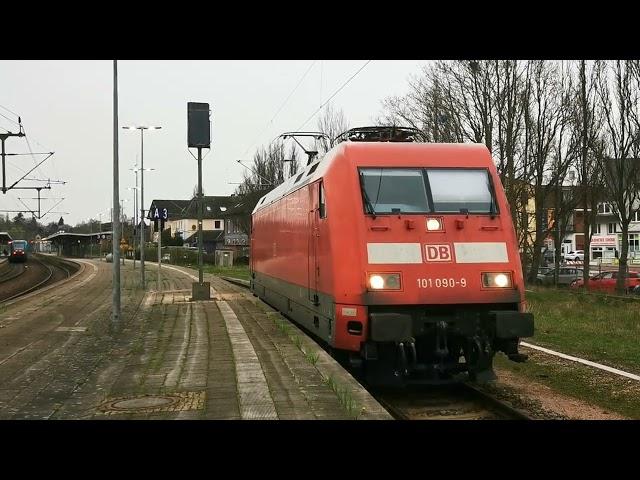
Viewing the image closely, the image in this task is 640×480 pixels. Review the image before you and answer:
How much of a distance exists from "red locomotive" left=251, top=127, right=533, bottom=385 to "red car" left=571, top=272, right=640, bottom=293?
2075 cm

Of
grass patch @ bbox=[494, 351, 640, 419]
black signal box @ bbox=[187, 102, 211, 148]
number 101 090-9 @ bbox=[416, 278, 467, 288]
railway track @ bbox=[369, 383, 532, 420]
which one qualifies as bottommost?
grass patch @ bbox=[494, 351, 640, 419]

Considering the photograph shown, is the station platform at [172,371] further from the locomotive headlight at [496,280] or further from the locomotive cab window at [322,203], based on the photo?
the locomotive headlight at [496,280]

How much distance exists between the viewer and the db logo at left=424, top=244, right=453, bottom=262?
8.91 m

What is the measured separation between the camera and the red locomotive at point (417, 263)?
868 centimetres

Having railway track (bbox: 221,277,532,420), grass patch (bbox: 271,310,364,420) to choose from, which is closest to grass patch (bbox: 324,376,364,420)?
grass patch (bbox: 271,310,364,420)

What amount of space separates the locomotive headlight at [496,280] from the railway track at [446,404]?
1.40 m

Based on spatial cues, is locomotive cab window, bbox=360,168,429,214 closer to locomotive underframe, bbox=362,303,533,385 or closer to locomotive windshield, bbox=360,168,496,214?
locomotive windshield, bbox=360,168,496,214

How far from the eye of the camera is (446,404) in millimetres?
8945

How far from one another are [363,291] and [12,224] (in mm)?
116202

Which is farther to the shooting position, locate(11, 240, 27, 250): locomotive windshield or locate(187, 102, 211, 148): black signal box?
locate(11, 240, 27, 250): locomotive windshield

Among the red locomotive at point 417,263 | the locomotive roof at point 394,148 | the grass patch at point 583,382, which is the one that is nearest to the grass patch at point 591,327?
the grass patch at point 583,382

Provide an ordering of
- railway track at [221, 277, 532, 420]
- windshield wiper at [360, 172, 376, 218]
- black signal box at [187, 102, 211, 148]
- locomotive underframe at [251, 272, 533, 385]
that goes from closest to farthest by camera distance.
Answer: railway track at [221, 277, 532, 420] < locomotive underframe at [251, 272, 533, 385] < windshield wiper at [360, 172, 376, 218] < black signal box at [187, 102, 211, 148]

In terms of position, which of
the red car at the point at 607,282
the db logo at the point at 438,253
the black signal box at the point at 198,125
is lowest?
the red car at the point at 607,282

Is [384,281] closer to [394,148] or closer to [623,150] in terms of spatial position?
[394,148]
